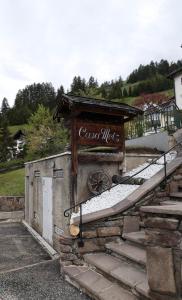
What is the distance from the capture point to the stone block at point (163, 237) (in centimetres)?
340

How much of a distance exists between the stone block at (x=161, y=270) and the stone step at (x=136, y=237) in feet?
4.37

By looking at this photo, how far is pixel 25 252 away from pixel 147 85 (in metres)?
65.3

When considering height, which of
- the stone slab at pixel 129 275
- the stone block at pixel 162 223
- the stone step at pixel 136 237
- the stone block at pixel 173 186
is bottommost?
the stone slab at pixel 129 275

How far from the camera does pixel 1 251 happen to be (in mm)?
8398

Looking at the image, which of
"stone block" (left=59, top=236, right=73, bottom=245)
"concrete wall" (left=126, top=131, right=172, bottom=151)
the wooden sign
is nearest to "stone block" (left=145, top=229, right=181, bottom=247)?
"stone block" (left=59, top=236, right=73, bottom=245)

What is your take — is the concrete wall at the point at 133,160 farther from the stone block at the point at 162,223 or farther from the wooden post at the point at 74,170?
the stone block at the point at 162,223

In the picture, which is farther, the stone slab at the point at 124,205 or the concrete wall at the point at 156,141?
the concrete wall at the point at 156,141

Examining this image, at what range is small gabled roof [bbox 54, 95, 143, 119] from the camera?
686cm

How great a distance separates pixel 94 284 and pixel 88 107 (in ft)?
13.0

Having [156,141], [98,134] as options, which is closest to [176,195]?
[98,134]

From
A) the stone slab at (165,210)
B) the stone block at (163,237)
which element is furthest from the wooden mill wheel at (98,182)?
the stone block at (163,237)

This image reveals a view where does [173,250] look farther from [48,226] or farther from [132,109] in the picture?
[48,226]

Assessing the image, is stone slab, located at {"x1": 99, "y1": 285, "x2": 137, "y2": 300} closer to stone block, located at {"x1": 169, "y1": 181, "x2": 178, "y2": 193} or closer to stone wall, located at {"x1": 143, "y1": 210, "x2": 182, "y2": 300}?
stone wall, located at {"x1": 143, "y1": 210, "x2": 182, "y2": 300}

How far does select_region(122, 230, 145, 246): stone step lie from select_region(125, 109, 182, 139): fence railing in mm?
5141
